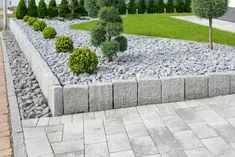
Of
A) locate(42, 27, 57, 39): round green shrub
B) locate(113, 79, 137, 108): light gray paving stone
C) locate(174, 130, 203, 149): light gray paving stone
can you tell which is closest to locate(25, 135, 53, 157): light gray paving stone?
locate(113, 79, 137, 108): light gray paving stone

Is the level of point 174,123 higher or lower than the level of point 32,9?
lower

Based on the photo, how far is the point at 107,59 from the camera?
746 centimetres

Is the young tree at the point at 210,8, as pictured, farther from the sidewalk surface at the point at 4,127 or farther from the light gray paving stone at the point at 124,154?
the light gray paving stone at the point at 124,154

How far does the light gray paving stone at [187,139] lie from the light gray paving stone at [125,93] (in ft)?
4.03

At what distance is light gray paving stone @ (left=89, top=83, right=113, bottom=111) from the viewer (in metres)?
5.50

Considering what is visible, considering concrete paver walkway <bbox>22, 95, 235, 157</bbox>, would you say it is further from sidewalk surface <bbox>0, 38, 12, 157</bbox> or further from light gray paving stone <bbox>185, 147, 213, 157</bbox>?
sidewalk surface <bbox>0, 38, 12, 157</bbox>

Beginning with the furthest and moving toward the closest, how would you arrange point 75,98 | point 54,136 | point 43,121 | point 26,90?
point 26,90 < point 75,98 < point 43,121 < point 54,136

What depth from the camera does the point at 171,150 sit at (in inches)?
164

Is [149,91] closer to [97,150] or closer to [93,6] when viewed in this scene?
[97,150]

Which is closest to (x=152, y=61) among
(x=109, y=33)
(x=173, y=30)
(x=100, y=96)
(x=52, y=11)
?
(x=109, y=33)

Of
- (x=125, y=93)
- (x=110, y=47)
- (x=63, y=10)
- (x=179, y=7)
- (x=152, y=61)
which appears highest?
(x=179, y=7)

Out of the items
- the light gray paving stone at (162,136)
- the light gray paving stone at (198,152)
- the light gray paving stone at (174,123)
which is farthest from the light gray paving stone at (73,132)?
the light gray paving stone at (198,152)

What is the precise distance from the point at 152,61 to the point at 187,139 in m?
3.21

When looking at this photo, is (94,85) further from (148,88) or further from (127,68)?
(127,68)
